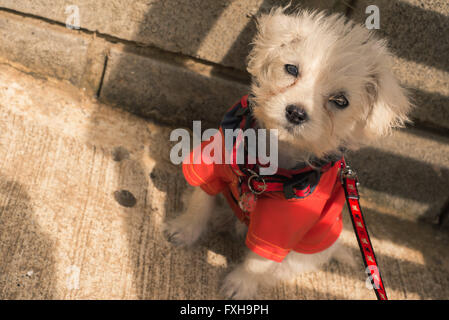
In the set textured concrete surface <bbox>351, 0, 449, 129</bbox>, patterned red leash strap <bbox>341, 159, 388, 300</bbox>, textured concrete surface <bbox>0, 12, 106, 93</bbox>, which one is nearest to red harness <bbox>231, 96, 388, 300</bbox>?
patterned red leash strap <bbox>341, 159, 388, 300</bbox>

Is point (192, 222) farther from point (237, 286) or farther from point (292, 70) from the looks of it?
point (292, 70)

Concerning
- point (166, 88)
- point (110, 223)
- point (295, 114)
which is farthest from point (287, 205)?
point (166, 88)

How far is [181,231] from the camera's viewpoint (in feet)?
7.62

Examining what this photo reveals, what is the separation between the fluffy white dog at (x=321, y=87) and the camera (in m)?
1.69

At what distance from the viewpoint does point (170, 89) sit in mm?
2670

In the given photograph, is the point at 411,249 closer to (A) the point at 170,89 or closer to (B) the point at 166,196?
(B) the point at 166,196

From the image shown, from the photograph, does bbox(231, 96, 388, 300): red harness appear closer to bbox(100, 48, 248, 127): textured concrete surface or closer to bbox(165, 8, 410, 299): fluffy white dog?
bbox(165, 8, 410, 299): fluffy white dog

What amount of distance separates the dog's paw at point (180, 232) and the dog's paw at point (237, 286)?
0.29 m

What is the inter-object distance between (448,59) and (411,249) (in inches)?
48.8

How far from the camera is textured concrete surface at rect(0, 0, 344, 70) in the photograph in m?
2.32

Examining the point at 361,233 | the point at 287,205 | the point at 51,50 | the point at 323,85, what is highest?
the point at 323,85

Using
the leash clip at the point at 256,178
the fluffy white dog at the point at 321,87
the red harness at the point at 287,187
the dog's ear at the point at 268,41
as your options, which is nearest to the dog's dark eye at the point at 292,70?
the fluffy white dog at the point at 321,87

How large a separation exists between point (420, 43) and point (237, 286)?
1.67 metres

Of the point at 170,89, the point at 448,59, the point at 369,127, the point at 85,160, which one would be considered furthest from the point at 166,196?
the point at 448,59
